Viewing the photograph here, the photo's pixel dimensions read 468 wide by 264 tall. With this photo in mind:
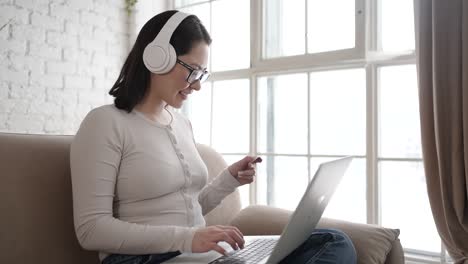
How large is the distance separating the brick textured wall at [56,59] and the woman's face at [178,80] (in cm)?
151

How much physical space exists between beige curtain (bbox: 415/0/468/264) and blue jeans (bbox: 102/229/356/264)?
0.79m

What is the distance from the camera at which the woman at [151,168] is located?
47.3 inches

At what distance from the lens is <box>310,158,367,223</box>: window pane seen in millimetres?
2453

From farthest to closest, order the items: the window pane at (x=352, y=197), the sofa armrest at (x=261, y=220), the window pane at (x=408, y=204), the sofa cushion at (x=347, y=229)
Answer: the window pane at (x=352, y=197) → the window pane at (x=408, y=204) → the sofa armrest at (x=261, y=220) → the sofa cushion at (x=347, y=229)

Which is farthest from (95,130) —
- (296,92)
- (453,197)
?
(296,92)

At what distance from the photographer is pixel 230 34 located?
307 cm

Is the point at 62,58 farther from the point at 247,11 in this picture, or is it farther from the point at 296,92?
the point at 296,92

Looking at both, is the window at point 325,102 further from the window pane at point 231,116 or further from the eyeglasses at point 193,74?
the eyeglasses at point 193,74

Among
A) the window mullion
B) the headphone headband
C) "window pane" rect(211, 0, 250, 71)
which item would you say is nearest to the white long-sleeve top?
the headphone headband

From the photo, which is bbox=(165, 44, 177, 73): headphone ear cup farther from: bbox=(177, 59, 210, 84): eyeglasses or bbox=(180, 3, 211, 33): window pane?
bbox=(180, 3, 211, 33): window pane

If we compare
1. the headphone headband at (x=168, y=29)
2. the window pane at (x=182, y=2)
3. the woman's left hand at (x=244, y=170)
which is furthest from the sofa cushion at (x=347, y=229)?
the window pane at (x=182, y=2)

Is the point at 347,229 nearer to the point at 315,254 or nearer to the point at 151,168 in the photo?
the point at 315,254

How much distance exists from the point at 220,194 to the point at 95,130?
0.60m

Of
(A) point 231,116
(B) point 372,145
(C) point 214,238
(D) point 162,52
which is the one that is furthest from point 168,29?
(A) point 231,116
